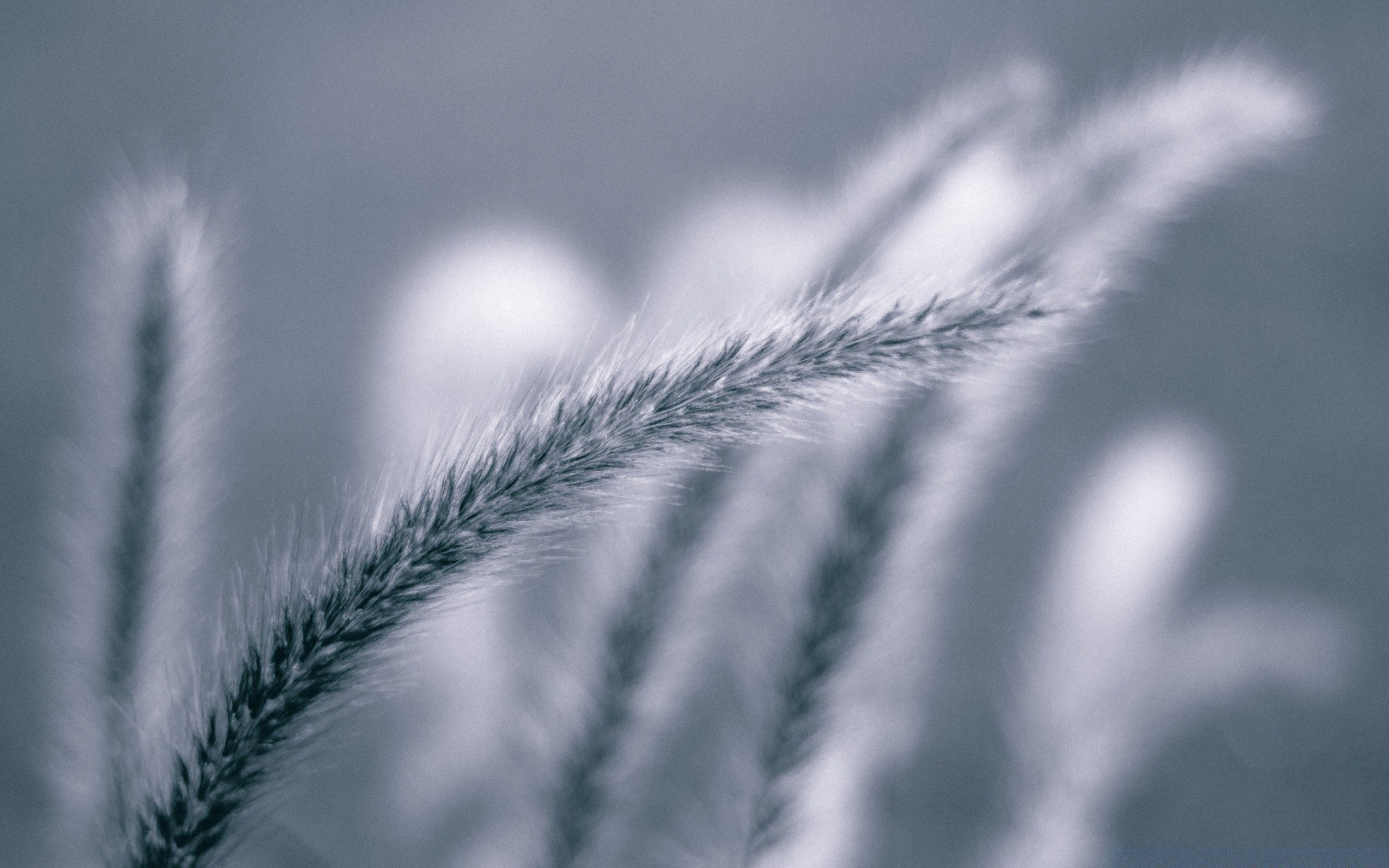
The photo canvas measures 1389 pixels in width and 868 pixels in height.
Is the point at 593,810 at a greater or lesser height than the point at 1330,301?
lesser

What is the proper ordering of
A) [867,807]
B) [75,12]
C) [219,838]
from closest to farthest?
1. [219,838]
2. [867,807]
3. [75,12]

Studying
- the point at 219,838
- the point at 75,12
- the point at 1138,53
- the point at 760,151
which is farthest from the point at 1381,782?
the point at 75,12

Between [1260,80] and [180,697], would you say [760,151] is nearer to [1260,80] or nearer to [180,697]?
[1260,80]

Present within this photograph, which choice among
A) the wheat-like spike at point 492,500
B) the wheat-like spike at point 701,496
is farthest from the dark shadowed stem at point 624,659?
the wheat-like spike at point 492,500

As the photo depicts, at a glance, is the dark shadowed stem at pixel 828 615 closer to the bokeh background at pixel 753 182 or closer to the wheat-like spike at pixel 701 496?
the wheat-like spike at pixel 701 496

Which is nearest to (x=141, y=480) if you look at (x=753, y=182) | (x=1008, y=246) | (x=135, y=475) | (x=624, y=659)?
(x=135, y=475)

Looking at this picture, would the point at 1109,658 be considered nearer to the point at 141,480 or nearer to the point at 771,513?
the point at 771,513

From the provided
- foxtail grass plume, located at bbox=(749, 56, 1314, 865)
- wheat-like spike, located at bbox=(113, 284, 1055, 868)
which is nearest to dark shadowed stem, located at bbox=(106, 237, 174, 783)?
wheat-like spike, located at bbox=(113, 284, 1055, 868)

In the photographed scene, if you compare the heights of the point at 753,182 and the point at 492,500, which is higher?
the point at 753,182
